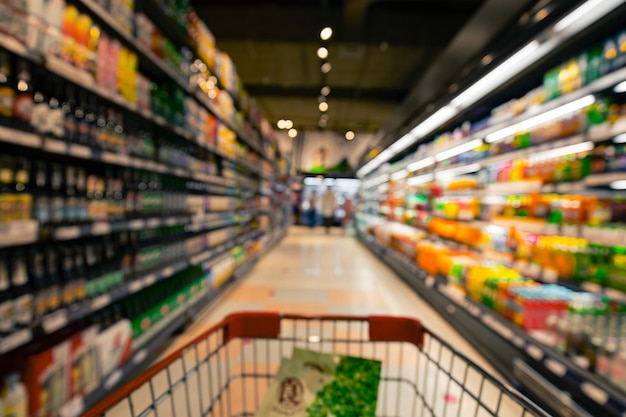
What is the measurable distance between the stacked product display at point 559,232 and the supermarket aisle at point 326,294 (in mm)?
451

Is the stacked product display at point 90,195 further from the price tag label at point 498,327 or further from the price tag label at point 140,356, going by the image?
the price tag label at point 498,327

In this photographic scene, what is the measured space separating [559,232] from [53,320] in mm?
2876

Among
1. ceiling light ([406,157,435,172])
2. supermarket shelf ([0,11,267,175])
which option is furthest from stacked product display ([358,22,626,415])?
supermarket shelf ([0,11,267,175])

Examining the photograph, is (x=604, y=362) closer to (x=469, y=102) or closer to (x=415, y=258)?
(x=469, y=102)

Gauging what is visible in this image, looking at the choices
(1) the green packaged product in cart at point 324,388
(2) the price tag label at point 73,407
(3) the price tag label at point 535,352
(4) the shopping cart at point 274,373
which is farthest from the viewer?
(3) the price tag label at point 535,352

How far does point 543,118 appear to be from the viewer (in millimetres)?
2895

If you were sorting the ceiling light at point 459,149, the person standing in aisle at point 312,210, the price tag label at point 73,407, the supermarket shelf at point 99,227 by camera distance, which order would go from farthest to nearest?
the person standing in aisle at point 312,210 < the ceiling light at point 459,149 < the supermarket shelf at point 99,227 < the price tag label at point 73,407

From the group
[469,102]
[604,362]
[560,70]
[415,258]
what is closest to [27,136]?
[604,362]

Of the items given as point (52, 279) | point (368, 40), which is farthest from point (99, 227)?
point (368, 40)

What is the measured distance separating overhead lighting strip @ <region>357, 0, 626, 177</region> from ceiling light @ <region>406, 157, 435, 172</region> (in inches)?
23.3

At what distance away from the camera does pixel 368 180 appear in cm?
1184

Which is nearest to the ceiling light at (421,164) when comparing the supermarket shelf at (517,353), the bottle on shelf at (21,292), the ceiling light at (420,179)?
the ceiling light at (420,179)

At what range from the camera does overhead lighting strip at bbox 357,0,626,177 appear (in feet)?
6.48

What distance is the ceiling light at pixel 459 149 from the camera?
3.87 meters
